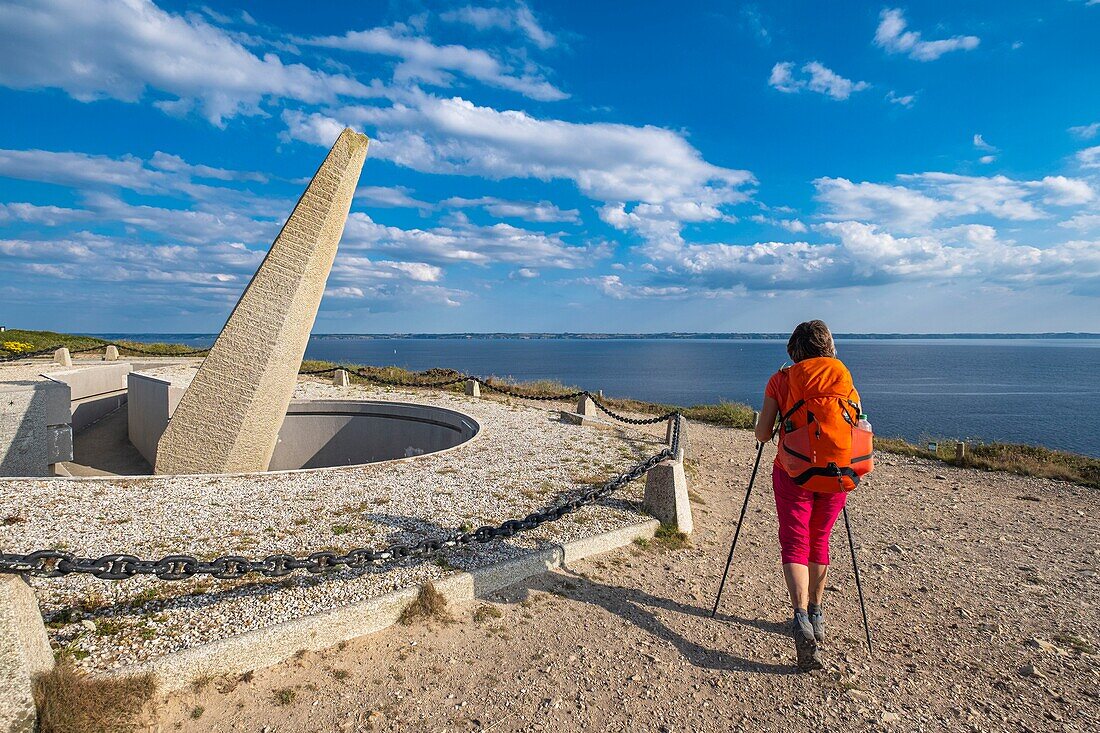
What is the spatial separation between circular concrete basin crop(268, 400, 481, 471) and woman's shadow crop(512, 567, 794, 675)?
7.97 m

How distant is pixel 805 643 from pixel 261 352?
7.55 meters

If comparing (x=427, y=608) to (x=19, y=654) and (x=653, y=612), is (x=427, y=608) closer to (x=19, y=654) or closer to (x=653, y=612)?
(x=653, y=612)

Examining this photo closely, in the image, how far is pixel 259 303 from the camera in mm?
8141

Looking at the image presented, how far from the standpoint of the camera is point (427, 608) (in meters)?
3.93

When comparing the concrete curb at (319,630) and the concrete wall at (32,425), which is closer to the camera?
the concrete curb at (319,630)

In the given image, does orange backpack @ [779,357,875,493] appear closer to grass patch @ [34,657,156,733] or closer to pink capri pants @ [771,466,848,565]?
pink capri pants @ [771,466,848,565]

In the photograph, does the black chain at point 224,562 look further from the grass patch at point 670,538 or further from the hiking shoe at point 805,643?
the hiking shoe at point 805,643

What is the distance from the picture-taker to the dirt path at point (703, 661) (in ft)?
10.2

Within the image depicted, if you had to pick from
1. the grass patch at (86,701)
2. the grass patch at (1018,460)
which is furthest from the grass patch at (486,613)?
the grass patch at (1018,460)

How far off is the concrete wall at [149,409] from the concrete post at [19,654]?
7.89 meters

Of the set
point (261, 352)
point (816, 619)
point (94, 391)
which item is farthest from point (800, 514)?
point (94, 391)

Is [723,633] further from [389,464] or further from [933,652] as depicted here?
[389,464]

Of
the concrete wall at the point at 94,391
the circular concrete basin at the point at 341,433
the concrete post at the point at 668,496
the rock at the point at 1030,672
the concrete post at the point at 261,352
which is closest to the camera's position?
the rock at the point at 1030,672

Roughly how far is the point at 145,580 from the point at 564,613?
9.86 ft
